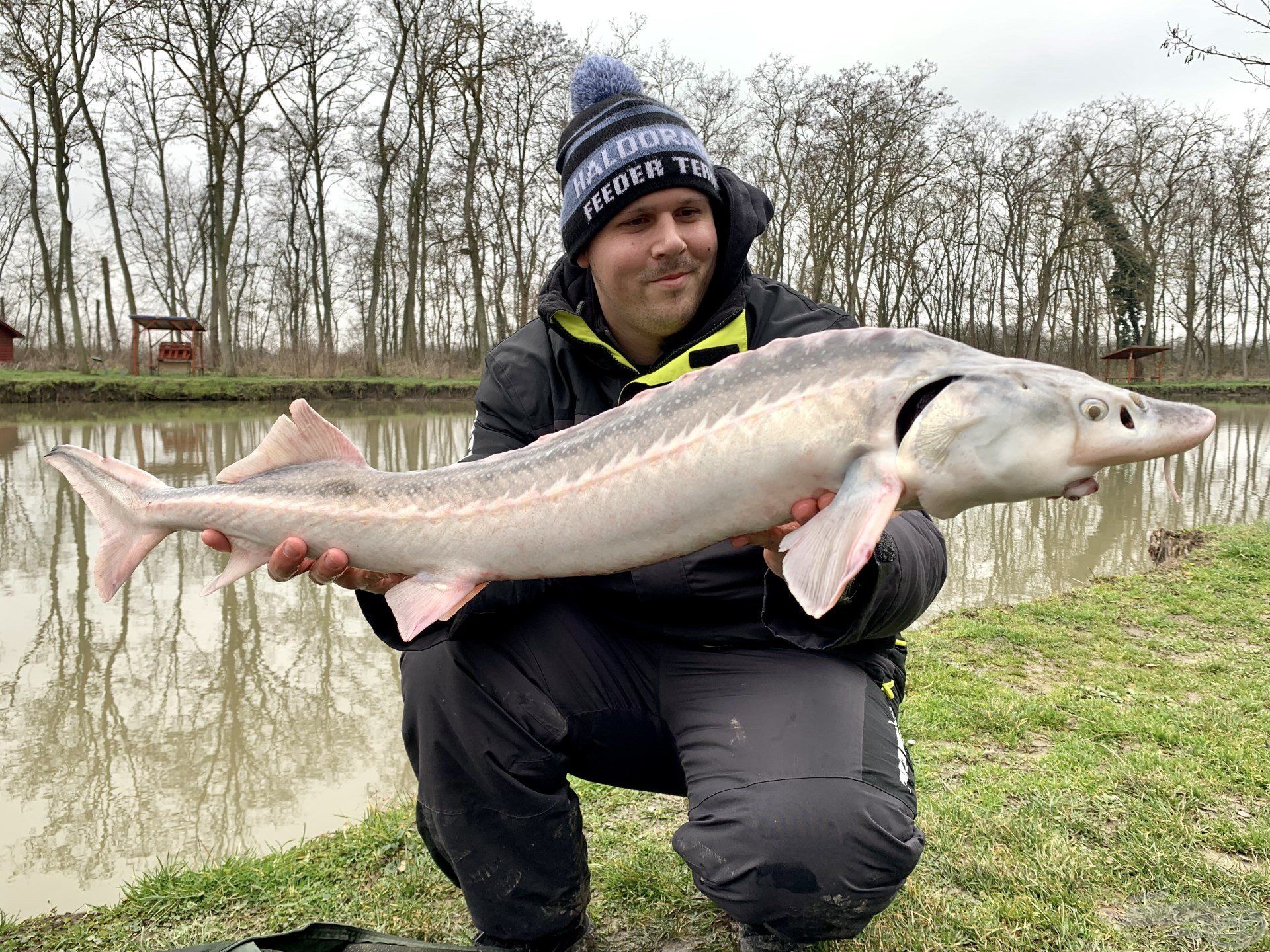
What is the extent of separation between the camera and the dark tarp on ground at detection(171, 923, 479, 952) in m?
1.61

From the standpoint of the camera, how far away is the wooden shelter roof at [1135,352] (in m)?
28.9

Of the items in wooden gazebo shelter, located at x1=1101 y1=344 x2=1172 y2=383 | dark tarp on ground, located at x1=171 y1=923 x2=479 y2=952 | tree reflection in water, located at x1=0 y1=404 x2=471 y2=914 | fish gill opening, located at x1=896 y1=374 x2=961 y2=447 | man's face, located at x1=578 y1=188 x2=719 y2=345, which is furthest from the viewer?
wooden gazebo shelter, located at x1=1101 y1=344 x2=1172 y2=383

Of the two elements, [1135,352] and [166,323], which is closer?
[166,323]

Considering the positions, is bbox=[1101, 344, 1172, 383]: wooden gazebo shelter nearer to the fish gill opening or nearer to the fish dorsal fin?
the fish gill opening

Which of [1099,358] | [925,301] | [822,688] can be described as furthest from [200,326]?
[1099,358]

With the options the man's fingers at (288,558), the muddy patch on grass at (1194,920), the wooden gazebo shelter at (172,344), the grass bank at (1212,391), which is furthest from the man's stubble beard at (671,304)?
the grass bank at (1212,391)

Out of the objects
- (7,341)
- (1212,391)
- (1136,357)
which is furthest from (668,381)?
(1136,357)

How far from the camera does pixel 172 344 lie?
21.5 meters

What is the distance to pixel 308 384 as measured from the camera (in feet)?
61.1

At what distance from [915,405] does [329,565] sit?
4.28 ft

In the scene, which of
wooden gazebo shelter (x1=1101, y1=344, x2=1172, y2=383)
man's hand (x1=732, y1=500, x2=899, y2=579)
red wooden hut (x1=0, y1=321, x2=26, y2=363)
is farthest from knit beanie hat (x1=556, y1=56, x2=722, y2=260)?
wooden gazebo shelter (x1=1101, y1=344, x2=1172, y2=383)

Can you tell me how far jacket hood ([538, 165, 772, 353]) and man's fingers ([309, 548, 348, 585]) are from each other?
0.79 m

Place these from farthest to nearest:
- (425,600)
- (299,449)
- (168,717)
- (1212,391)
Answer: (1212,391) → (168,717) → (299,449) → (425,600)

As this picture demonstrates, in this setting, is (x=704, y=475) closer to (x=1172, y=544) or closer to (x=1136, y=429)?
(x=1136, y=429)
